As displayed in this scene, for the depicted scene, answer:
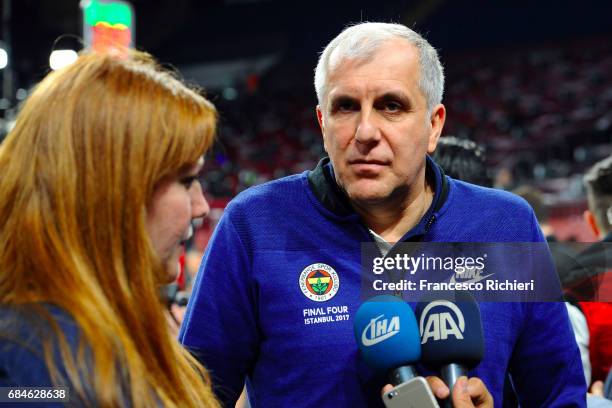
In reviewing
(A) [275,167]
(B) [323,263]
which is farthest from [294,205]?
(A) [275,167]

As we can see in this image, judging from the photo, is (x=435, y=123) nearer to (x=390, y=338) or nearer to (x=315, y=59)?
(x=390, y=338)

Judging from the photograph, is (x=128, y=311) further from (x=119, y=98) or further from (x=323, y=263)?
(x=323, y=263)

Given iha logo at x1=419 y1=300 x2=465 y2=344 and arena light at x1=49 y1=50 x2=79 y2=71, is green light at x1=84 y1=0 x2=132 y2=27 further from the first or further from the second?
iha logo at x1=419 y1=300 x2=465 y2=344

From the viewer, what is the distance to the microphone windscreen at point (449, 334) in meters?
1.31

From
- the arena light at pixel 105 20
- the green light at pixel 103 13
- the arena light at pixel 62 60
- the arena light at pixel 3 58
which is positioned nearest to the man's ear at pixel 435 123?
the arena light at pixel 62 60

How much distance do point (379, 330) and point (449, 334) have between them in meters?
0.12

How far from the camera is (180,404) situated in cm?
103

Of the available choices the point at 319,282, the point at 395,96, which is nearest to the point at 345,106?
the point at 395,96

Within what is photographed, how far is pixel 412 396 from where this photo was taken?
3.85 ft

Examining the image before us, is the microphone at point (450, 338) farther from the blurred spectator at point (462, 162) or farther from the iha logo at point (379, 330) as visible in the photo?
the blurred spectator at point (462, 162)

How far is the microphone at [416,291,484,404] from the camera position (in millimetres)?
1308

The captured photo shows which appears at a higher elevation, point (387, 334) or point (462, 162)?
point (462, 162)

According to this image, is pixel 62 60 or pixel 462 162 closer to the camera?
pixel 62 60

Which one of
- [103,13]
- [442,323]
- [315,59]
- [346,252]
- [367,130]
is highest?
[315,59]
